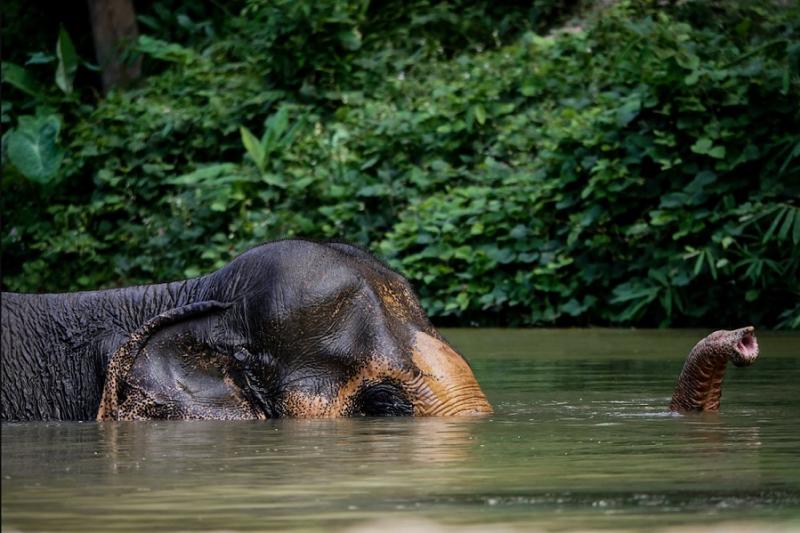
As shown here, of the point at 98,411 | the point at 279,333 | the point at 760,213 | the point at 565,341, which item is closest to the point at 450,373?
the point at 279,333

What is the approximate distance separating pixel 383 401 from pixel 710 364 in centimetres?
138

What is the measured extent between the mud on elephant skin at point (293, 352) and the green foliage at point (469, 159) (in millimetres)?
7058

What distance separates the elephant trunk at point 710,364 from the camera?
751 centimetres

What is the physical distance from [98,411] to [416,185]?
33.3 ft

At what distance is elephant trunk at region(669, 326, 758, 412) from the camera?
751cm

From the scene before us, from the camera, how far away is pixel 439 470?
553 centimetres

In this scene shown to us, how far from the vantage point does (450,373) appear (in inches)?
300

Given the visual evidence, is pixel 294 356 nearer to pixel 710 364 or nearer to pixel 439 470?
pixel 710 364

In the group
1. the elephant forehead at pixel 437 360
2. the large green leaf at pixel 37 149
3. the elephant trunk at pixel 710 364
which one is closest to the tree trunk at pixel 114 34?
the large green leaf at pixel 37 149

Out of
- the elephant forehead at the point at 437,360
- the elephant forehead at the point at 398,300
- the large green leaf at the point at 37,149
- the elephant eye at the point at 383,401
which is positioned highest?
the elephant forehead at the point at 398,300

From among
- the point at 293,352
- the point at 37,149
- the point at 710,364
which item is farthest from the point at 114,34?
the point at 710,364

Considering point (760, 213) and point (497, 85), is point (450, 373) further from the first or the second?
point (497, 85)

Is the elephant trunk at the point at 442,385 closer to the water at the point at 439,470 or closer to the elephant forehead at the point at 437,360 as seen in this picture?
the elephant forehead at the point at 437,360

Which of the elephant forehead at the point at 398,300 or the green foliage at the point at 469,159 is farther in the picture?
the green foliage at the point at 469,159
